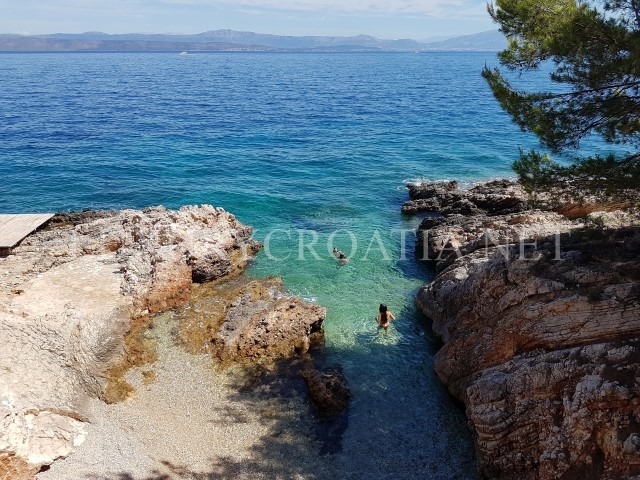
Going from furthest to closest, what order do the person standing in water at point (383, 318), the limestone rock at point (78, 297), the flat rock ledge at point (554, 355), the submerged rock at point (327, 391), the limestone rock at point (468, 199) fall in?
the limestone rock at point (468, 199), the person standing in water at point (383, 318), the submerged rock at point (327, 391), the limestone rock at point (78, 297), the flat rock ledge at point (554, 355)

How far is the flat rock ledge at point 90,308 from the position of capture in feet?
45.4

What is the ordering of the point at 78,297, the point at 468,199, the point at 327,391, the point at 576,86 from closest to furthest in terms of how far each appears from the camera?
the point at 576,86
the point at 327,391
the point at 78,297
the point at 468,199

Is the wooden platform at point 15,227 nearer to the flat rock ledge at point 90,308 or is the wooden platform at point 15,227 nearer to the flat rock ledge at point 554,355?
the flat rock ledge at point 90,308

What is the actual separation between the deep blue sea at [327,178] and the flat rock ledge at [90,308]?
2655 mm

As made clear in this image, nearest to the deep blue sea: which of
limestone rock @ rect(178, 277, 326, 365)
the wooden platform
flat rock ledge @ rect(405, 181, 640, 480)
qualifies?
limestone rock @ rect(178, 277, 326, 365)

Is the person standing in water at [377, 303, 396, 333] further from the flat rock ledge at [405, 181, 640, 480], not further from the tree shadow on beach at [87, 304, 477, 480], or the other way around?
the flat rock ledge at [405, 181, 640, 480]

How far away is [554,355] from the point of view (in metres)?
12.7

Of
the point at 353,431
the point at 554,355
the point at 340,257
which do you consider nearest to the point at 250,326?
the point at 353,431

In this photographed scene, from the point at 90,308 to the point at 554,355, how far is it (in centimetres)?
1742

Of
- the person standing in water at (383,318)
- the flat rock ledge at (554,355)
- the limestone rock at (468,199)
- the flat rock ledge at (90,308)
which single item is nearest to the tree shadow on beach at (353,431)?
the flat rock ledge at (554,355)

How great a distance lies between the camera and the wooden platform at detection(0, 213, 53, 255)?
26.4m

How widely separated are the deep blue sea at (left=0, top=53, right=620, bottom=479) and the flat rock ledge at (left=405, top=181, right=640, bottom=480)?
1.93 meters

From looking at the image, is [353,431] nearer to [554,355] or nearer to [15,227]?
[554,355]

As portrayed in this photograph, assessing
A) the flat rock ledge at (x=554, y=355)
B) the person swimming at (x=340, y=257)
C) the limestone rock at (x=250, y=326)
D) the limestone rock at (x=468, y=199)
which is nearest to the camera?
the flat rock ledge at (x=554, y=355)
